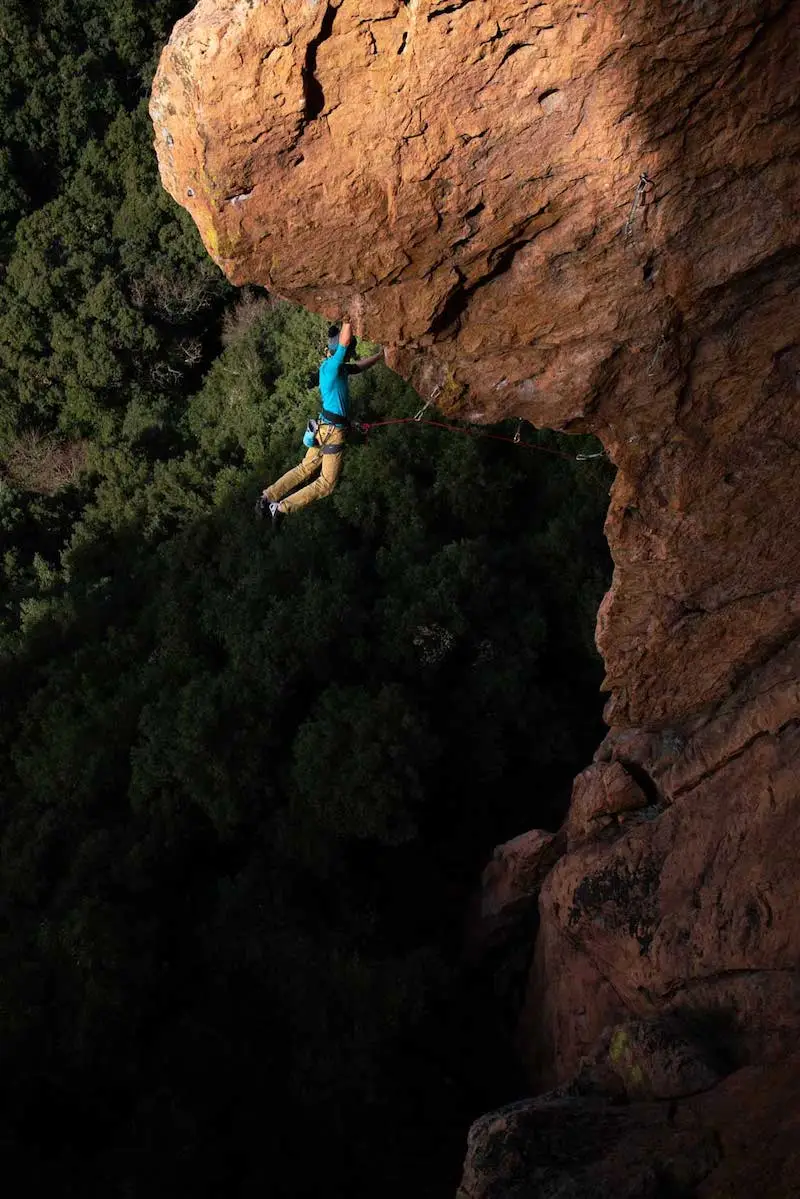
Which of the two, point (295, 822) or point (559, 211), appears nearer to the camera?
point (559, 211)

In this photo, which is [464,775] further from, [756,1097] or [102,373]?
[102,373]

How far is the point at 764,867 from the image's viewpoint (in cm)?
541

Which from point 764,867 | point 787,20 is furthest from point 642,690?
point 787,20

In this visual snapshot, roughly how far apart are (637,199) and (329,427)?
5.63m

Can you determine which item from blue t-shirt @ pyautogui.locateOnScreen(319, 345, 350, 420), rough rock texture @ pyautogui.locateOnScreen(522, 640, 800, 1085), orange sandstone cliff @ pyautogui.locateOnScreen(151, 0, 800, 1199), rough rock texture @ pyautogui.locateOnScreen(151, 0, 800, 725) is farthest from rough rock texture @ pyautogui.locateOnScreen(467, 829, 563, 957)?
blue t-shirt @ pyautogui.locateOnScreen(319, 345, 350, 420)

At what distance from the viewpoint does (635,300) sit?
4961 mm

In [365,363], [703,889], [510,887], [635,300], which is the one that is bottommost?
[703,889]

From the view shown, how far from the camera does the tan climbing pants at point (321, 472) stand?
10.0 metres

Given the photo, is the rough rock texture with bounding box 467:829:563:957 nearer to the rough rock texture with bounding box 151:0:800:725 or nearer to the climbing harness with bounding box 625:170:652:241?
the rough rock texture with bounding box 151:0:800:725

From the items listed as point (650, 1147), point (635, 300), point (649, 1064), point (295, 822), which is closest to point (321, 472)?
point (295, 822)

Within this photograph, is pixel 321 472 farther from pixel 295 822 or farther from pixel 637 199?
pixel 637 199

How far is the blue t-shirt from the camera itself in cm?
906

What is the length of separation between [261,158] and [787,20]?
2.46 metres

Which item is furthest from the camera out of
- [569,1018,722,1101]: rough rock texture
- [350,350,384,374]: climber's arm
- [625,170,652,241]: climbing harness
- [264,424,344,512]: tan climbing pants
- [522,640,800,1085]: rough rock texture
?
[264,424,344,512]: tan climbing pants
